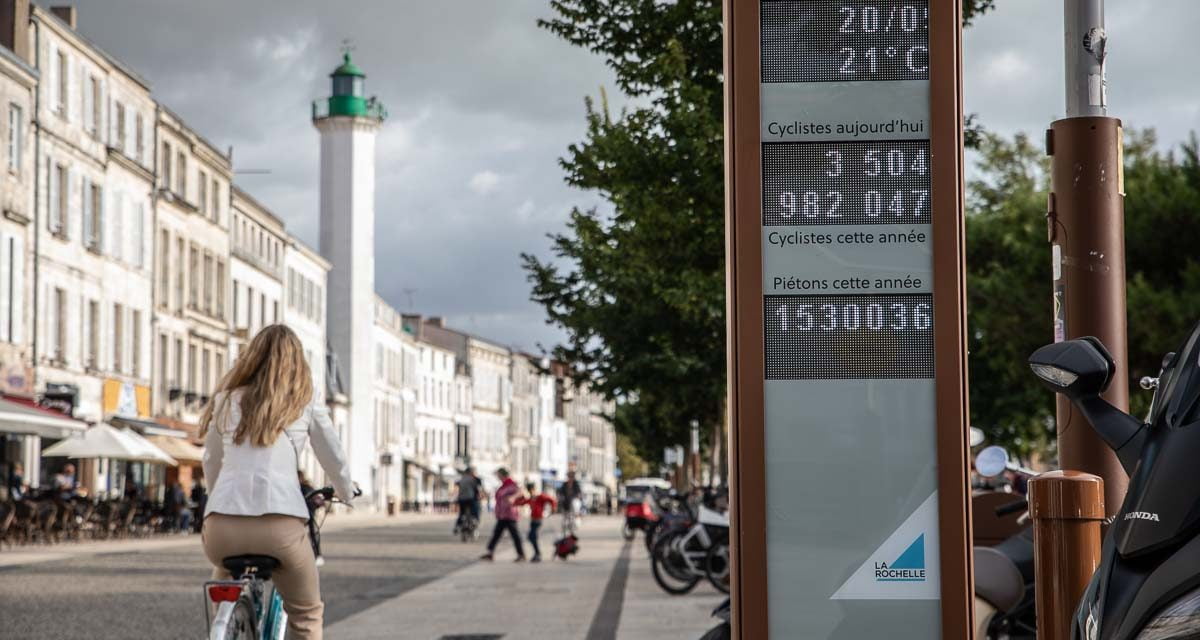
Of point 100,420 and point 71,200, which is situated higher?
point 71,200

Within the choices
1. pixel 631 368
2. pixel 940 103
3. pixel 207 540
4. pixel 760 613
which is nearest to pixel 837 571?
pixel 760 613

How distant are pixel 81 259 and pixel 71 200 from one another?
178cm

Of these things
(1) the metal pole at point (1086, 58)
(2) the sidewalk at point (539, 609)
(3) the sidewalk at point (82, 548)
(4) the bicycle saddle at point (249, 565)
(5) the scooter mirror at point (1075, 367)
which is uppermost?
(1) the metal pole at point (1086, 58)

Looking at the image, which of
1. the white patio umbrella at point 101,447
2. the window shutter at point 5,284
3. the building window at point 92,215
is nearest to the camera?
the white patio umbrella at point 101,447

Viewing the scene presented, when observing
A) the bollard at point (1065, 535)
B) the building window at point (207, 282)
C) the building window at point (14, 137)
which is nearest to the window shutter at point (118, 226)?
the building window at point (14, 137)

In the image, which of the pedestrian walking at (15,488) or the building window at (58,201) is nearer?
the pedestrian walking at (15,488)

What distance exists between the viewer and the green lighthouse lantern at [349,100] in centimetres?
8631

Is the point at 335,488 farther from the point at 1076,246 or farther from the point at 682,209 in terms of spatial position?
the point at 682,209

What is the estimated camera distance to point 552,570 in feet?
86.5

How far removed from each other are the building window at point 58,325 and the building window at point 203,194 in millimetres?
14532

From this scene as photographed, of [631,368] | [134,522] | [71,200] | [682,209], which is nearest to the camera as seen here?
[682,209]

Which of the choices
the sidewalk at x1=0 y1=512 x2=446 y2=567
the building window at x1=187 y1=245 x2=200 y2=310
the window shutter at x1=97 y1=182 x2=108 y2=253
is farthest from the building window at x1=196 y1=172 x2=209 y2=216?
the sidewalk at x1=0 y1=512 x2=446 y2=567

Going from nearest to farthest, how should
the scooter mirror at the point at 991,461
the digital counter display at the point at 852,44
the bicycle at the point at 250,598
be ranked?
the digital counter display at the point at 852,44
the bicycle at the point at 250,598
the scooter mirror at the point at 991,461

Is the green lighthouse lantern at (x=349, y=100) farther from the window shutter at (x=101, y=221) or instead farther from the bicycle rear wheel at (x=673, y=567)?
the bicycle rear wheel at (x=673, y=567)
